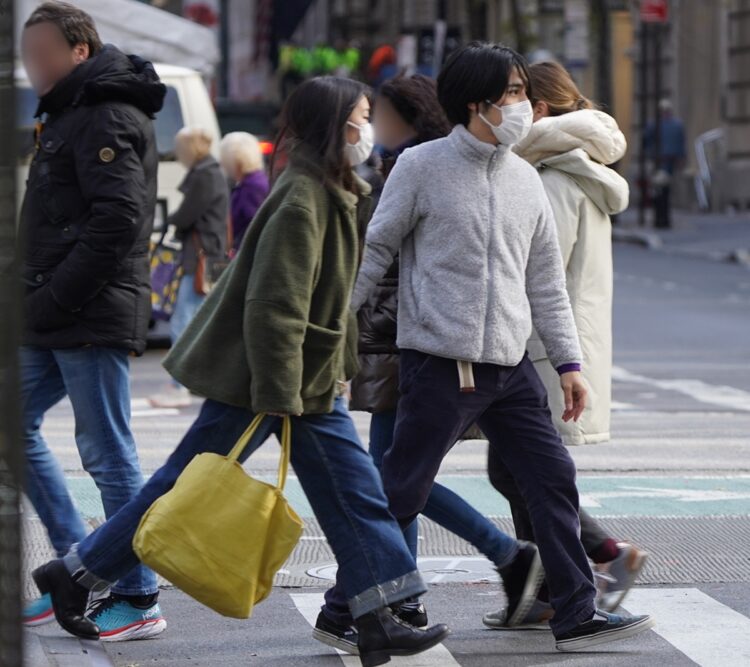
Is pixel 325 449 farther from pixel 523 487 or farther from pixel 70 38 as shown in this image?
pixel 70 38

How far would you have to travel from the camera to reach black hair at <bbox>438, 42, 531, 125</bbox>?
17.0ft

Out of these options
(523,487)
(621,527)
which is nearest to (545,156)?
(523,487)

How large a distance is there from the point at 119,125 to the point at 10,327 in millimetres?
2536

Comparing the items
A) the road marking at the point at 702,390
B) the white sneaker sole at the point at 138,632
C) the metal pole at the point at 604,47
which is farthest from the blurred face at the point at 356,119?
the metal pole at the point at 604,47

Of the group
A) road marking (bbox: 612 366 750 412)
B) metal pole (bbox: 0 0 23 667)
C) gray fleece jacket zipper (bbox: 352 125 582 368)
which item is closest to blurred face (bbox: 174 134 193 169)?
road marking (bbox: 612 366 750 412)

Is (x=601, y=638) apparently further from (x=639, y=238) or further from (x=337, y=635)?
(x=639, y=238)

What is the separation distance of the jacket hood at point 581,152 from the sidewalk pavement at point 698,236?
20.9m

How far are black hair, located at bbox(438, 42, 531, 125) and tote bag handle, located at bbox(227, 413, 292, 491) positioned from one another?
104 cm

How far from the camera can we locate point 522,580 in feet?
18.5

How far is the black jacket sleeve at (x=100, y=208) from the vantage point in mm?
5332

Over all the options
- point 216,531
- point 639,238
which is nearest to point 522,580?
point 216,531

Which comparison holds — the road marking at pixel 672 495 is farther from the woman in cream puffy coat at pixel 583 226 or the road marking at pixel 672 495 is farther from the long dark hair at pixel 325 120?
the long dark hair at pixel 325 120

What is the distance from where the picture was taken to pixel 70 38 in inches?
216

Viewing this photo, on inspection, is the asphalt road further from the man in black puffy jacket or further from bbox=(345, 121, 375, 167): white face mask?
bbox=(345, 121, 375, 167): white face mask
